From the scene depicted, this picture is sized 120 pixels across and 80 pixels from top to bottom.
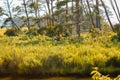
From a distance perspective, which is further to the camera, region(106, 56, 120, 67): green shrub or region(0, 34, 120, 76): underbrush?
region(106, 56, 120, 67): green shrub

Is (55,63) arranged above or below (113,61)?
above

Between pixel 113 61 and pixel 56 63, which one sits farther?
pixel 113 61

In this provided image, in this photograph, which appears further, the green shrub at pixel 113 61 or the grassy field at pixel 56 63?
the green shrub at pixel 113 61

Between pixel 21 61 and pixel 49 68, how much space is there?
1149 millimetres

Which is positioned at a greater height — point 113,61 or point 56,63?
point 56,63

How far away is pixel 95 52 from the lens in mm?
13672

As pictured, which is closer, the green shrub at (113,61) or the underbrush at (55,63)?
the underbrush at (55,63)

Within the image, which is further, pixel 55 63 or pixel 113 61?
pixel 113 61

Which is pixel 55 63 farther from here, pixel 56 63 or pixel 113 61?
pixel 113 61

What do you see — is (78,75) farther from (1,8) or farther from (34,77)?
(1,8)

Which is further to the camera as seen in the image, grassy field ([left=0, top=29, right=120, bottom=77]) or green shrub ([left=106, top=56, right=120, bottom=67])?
green shrub ([left=106, top=56, right=120, bottom=67])

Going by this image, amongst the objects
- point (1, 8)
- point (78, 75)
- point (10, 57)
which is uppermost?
point (1, 8)

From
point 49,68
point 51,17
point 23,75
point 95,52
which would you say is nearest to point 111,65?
point 95,52

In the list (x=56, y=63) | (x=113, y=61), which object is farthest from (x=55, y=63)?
(x=113, y=61)
